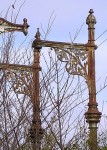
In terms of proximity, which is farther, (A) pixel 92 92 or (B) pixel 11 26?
(B) pixel 11 26

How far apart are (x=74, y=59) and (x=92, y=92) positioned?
659 mm

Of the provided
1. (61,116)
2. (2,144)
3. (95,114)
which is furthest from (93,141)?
(2,144)

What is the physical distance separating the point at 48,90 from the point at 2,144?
1.15m

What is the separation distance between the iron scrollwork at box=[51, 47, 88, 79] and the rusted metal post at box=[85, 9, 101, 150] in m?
0.09

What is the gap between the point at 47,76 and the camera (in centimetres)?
845

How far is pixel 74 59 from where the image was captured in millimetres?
Answer: 7352

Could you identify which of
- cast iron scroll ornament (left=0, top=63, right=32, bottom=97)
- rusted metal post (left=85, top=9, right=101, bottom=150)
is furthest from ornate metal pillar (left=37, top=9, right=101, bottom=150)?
cast iron scroll ornament (left=0, top=63, right=32, bottom=97)

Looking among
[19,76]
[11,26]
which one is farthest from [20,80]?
[11,26]

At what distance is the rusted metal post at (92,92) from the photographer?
22.2ft

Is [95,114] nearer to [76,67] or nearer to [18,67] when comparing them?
[76,67]

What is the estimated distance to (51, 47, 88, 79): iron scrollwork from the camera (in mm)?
7242

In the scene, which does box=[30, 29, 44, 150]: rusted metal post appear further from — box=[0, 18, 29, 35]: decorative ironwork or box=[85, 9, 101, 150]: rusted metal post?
box=[85, 9, 101, 150]: rusted metal post

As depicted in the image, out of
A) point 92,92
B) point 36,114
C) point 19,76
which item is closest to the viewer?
point 92,92

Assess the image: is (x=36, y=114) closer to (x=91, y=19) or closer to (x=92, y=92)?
(x=92, y=92)
